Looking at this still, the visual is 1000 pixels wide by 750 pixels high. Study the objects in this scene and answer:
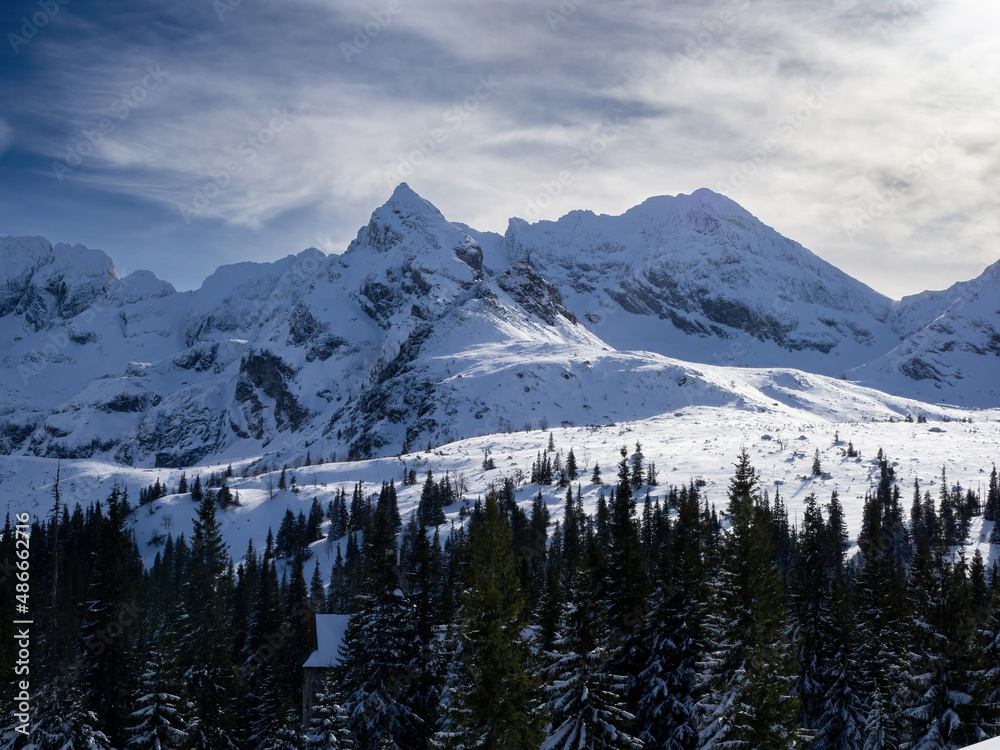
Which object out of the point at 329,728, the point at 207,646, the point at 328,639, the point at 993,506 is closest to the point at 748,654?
the point at 329,728

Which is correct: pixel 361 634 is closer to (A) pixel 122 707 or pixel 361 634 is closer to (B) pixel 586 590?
(A) pixel 122 707

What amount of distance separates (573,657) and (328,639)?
2969 centimetres

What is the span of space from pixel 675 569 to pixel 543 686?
10262mm

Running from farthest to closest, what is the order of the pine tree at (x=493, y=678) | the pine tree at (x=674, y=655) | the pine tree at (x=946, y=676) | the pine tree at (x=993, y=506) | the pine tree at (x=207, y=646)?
1. the pine tree at (x=993, y=506)
2. the pine tree at (x=207, y=646)
3. the pine tree at (x=674, y=655)
4. the pine tree at (x=946, y=676)
5. the pine tree at (x=493, y=678)

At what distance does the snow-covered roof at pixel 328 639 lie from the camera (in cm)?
5481

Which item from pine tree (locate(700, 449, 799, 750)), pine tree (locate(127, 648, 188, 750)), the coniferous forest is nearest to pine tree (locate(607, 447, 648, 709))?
the coniferous forest

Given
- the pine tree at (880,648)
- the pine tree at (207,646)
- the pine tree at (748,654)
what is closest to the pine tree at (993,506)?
the pine tree at (880,648)

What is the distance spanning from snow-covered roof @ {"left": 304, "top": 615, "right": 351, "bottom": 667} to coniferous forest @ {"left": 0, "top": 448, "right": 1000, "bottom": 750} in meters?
2.30

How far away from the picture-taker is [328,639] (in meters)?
56.4

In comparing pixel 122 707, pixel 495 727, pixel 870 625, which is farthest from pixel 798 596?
pixel 122 707

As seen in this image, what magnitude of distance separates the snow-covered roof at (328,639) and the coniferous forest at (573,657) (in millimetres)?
2304

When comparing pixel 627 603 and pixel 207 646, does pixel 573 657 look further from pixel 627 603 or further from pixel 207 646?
pixel 207 646

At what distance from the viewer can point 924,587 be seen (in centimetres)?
4319

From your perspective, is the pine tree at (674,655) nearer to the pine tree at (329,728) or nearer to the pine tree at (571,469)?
the pine tree at (329,728)
